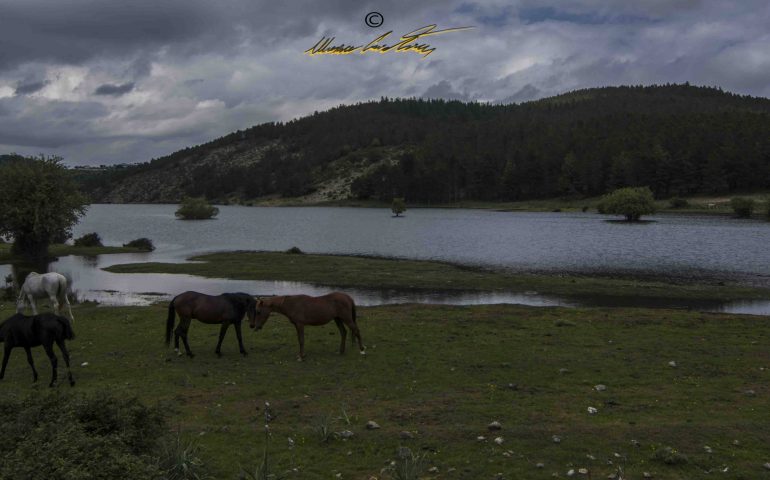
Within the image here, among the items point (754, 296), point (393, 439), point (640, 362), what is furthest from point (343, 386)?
point (754, 296)

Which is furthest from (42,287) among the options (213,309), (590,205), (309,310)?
(590,205)

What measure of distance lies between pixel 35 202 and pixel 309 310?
5286 cm

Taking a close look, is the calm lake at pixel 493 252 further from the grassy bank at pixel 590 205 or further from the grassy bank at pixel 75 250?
the grassy bank at pixel 590 205

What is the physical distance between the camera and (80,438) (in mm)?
7645

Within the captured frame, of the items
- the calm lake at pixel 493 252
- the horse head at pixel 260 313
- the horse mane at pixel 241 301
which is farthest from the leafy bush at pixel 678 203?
the horse mane at pixel 241 301

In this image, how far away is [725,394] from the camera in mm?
13562

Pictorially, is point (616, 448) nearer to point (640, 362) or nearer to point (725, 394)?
point (725, 394)

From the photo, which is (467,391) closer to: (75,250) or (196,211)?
(75,250)

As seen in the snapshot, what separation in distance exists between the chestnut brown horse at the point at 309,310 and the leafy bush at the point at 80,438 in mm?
7821

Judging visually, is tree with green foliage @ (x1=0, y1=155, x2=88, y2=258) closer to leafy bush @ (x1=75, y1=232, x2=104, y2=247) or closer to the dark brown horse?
leafy bush @ (x1=75, y1=232, x2=104, y2=247)

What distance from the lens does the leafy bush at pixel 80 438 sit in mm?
6969

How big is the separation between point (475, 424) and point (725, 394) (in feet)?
21.2

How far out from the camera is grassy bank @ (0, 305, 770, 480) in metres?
9.86

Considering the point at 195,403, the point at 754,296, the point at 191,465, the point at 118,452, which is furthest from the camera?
the point at 754,296
